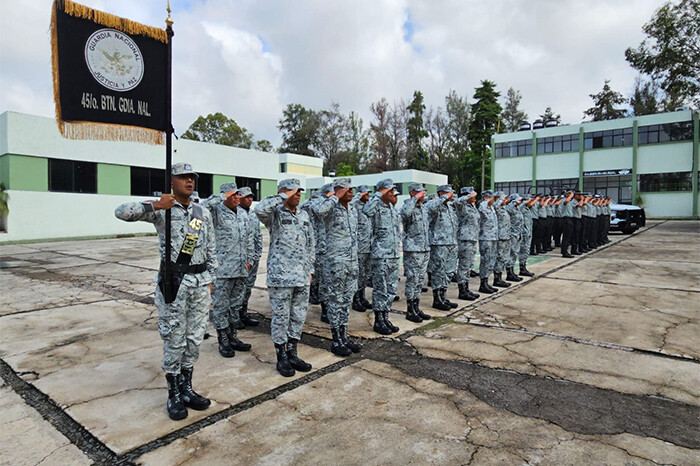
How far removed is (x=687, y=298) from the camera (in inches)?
252

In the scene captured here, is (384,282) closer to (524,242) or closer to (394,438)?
(394,438)

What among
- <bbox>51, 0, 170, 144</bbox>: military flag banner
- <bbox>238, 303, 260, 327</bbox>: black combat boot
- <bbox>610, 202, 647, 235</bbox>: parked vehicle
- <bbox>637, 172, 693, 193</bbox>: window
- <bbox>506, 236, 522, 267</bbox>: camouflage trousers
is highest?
<bbox>637, 172, 693, 193</bbox>: window

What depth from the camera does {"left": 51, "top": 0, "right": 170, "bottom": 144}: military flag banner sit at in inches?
111

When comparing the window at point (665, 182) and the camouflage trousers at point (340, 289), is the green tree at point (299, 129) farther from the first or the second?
the camouflage trousers at point (340, 289)

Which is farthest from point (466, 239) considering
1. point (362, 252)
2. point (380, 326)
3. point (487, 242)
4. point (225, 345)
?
point (225, 345)

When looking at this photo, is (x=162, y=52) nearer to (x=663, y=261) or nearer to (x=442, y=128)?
(x=663, y=261)

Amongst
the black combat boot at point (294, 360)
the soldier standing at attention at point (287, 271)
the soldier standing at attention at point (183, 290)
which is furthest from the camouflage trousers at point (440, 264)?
the soldier standing at attention at point (183, 290)

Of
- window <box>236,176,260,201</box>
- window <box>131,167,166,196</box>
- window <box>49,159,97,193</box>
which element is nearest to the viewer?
window <box>49,159,97,193</box>

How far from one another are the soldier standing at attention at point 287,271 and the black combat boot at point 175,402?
88 cm

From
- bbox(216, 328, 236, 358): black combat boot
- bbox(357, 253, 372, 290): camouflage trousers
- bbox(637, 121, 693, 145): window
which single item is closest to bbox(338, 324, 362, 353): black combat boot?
bbox(216, 328, 236, 358): black combat boot

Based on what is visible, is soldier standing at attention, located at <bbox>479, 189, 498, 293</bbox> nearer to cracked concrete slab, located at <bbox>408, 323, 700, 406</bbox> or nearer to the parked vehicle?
cracked concrete slab, located at <bbox>408, 323, 700, 406</bbox>

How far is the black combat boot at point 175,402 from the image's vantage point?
9.52 feet

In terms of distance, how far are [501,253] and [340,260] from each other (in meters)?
4.21

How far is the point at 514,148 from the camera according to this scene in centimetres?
3325
